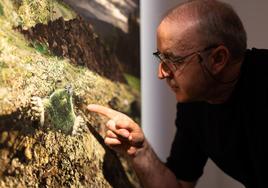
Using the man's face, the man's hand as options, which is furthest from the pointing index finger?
the man's face

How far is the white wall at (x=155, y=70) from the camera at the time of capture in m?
1.33

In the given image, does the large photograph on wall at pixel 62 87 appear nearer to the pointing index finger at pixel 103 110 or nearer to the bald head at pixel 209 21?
the pointing index finger at pixel 103 110

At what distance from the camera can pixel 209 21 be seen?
0.94 m

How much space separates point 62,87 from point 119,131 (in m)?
0.21

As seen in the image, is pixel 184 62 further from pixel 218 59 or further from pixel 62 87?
pixel 62 87

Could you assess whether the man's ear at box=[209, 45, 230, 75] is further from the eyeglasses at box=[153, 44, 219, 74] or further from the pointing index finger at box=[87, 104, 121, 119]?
the pointing index finger at box=[87, 104, 121, 119]

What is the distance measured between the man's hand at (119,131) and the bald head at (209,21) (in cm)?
25

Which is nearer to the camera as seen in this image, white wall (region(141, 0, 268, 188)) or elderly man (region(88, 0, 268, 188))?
elderly man (region(88, 0, 268, 188))

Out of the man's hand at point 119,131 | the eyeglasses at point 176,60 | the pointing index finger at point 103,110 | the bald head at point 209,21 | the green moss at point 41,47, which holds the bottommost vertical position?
the man's hand at point 119,131

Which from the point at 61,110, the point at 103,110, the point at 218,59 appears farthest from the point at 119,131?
the point at 218,59

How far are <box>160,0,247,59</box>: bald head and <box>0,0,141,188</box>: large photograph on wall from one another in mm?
195

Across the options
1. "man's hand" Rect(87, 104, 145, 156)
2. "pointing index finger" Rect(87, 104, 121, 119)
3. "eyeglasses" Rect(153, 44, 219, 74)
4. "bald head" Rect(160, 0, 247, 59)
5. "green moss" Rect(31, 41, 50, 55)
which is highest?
"bald head" Rect(160, 0, 247, 59)

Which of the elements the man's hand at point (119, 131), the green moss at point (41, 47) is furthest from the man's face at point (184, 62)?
the green moss at point (41, 47)

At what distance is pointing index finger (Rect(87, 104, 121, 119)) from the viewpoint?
38.8 inches
